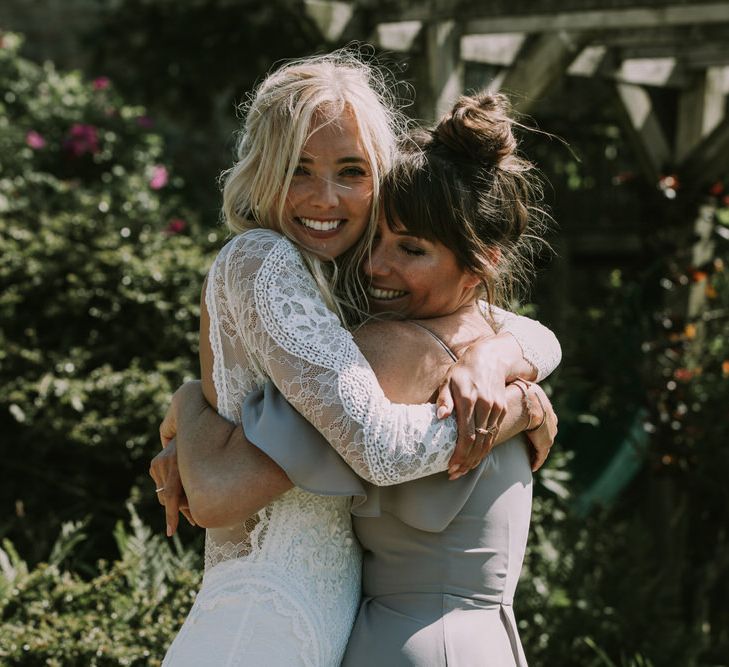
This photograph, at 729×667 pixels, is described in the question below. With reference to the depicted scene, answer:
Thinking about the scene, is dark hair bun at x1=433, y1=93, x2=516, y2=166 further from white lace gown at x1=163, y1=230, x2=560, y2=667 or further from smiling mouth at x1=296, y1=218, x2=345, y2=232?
white lace gown at x1=163, y1=230, x2=560, y2=667

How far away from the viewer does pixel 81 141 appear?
6.73 metres

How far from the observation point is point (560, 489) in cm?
460

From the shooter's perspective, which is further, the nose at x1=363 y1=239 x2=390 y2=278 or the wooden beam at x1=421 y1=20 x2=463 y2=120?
the wooden beam at x1=421 y1=20 x2=463 y2=120

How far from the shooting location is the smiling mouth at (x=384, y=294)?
2.20 metres

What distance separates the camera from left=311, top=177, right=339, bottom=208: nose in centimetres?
215

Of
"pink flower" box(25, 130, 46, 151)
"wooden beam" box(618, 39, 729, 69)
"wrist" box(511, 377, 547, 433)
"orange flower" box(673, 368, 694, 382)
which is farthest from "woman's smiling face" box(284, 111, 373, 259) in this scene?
"pink flower" box(25, 130, 46, 151)

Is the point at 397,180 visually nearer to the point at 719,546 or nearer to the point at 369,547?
the point at 369,547

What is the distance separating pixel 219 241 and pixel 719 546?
2.99m

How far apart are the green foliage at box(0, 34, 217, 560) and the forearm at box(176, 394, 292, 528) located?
2381 mm

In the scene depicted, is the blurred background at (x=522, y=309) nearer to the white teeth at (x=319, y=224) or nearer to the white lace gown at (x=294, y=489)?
the white lace gown at (x=294, y=489)

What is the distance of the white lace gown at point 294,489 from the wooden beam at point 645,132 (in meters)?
4.24

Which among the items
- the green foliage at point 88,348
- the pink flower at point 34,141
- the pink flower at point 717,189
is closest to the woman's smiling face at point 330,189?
the green foliage at point 88,348

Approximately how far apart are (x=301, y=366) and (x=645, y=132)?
448 cm

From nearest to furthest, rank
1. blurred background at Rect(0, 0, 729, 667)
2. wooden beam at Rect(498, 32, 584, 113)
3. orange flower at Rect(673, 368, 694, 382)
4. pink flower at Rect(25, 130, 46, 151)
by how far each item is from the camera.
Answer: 1. blurred background at Rect(0, 0, 729, 667)
2. wooden beam at Rect(498, 32, 584, 113)
3. orange flower at Rect(673, 368, 694, 382)
4. pink flower at Rect(25, 130, 46, 151)
